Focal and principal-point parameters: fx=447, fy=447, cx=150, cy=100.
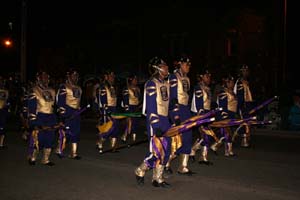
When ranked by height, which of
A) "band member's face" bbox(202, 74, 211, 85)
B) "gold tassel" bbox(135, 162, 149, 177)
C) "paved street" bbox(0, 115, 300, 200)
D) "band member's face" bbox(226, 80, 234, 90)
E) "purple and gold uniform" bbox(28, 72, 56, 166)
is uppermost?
"band member's face" bbox(202, 74, 211, 85)

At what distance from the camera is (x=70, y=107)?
11.3m

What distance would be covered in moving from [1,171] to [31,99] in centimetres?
176

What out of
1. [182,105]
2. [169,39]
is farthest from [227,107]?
[169,39]

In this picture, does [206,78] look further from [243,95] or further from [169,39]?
[169,39]

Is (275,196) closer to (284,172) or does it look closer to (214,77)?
(284,172)

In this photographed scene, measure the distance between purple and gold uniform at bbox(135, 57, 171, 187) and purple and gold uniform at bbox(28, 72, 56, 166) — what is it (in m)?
3.10

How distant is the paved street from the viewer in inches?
305

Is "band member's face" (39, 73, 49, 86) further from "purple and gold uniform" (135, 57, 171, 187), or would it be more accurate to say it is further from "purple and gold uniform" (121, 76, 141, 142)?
"purple and gold uniform" (121, 76, 141, 142)

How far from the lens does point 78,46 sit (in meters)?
43.5

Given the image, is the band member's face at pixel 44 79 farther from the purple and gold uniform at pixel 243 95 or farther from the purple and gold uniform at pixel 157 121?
the purple and gold uniform at pixel 243 95

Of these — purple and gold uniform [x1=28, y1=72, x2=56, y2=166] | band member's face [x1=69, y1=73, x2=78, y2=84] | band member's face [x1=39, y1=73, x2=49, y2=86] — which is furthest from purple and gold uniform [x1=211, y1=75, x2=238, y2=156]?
band member's face [x1=39, y1=73, x2=49, y2=86]

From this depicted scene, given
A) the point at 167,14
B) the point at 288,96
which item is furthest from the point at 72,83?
the point at 167,14

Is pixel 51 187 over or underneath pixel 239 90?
underneath

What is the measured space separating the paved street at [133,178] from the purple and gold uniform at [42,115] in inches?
19.6
